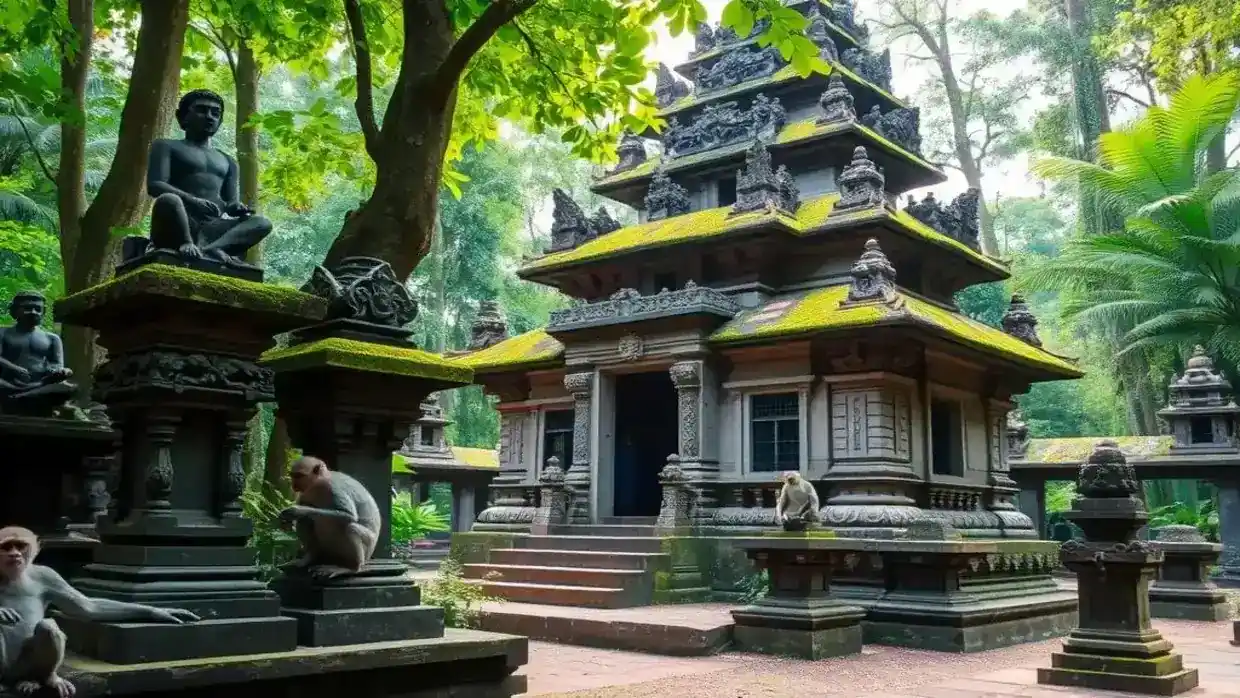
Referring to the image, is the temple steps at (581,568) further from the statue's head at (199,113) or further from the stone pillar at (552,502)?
the statue's head at (199,113)

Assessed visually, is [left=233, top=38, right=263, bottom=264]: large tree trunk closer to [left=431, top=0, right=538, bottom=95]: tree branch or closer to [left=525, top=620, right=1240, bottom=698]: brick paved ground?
[left=431, top=0, right=538, bottom=95]: tree branch

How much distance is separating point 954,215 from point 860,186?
10.3 feet

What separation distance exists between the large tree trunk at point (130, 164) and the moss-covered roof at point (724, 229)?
9950 mm

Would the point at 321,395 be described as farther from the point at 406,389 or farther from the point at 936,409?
the point at 936,409

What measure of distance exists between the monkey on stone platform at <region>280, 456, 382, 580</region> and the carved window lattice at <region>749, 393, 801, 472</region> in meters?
11.2

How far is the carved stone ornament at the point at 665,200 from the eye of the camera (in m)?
20.1

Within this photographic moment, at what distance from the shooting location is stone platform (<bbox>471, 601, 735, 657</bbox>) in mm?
12242

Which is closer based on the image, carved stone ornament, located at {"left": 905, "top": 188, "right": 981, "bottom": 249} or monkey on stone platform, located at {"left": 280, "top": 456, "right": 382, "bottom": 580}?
monkey on stone platform, located at {"left": 280, "top": 456, "right": 382, "bottom": 580}

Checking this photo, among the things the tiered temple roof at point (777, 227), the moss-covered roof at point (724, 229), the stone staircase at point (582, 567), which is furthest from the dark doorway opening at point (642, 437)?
the moss-covered roof at point (724, 229)

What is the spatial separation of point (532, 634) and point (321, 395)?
26.8ft

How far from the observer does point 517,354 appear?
790 inches

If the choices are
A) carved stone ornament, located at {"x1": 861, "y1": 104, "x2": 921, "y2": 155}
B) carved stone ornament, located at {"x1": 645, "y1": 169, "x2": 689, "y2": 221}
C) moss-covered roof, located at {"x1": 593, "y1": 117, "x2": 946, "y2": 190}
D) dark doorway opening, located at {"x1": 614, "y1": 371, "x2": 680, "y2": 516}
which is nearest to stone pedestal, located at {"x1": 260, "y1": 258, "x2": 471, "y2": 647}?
dark doorway opening, located at {"x1": 614, "y1": 371, "x2": 680, "y2": 516}

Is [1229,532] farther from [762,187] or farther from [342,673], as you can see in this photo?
[342,673]

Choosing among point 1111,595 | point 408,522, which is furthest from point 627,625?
point 408,522
